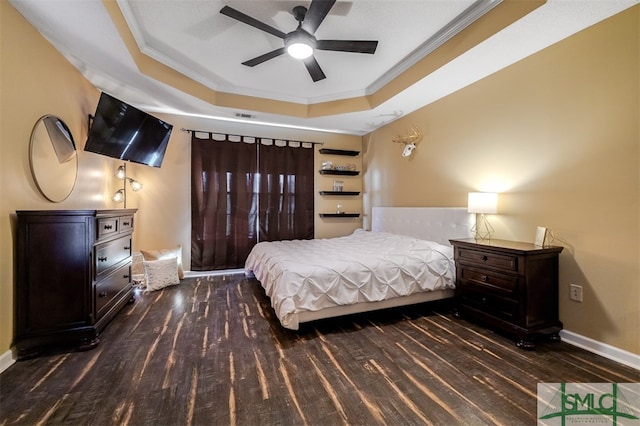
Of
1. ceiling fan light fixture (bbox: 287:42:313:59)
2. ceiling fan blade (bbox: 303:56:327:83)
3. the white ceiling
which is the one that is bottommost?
ceiling fan light fixture (bbox: 287:42:313:59)

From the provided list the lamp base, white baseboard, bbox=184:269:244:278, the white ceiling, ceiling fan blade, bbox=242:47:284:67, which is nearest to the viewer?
the white ceiling

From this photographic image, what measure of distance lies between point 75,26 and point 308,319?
10.1ft

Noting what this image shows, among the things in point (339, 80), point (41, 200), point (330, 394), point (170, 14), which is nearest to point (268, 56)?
point (170, 14)

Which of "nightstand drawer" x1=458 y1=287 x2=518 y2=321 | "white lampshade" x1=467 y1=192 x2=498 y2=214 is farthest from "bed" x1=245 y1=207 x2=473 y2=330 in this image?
"white lampshade" x1=467 y1=192 x2=498 y2=214

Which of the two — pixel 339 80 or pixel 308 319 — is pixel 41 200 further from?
pixel 339 80

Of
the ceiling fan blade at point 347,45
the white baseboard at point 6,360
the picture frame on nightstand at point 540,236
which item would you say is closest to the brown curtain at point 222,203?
the white baseboard at point 6,360

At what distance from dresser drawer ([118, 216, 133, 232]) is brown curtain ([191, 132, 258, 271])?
121cm

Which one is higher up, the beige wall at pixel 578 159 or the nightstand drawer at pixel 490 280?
the beige wall at pixel 578 159

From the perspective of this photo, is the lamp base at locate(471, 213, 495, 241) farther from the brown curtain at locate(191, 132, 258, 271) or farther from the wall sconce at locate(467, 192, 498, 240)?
the brown curtain at locate(191, 132, 258, 271)

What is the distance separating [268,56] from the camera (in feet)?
8.14

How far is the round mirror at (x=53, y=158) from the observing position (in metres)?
2.21

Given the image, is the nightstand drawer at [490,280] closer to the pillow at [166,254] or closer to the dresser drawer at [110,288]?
the dresser drawer at [110,288]

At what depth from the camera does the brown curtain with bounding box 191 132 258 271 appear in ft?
14.2

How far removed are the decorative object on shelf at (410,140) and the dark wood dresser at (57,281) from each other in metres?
3.94
